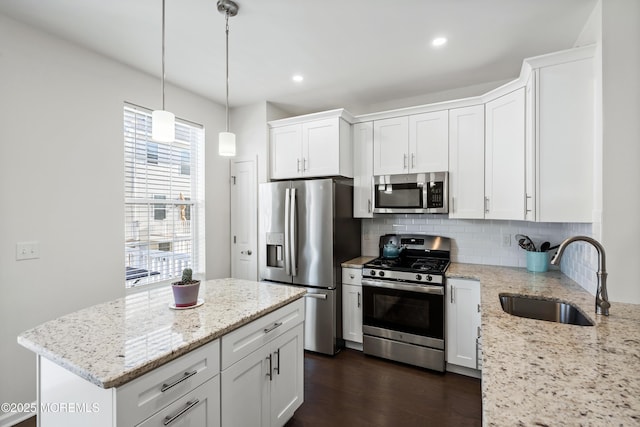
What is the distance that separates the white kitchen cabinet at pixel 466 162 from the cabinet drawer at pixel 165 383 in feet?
8.28

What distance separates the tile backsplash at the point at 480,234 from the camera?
2896 millimetres

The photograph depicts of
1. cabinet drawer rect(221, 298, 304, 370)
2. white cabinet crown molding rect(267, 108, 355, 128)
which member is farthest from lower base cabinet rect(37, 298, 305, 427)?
white cabinet crown molding rect(267, 108, 355, 128)

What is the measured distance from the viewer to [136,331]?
1382 millimetres

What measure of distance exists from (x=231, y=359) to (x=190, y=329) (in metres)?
0.26

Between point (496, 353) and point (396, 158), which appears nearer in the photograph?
point (496, 353)

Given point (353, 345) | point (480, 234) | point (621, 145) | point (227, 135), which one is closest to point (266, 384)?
point (227, 135)

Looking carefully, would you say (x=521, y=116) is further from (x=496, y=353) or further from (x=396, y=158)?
(x=496, y=353)

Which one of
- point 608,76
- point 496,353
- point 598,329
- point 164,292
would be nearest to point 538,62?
point 608,76

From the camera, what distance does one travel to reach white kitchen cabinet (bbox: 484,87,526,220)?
247 cm

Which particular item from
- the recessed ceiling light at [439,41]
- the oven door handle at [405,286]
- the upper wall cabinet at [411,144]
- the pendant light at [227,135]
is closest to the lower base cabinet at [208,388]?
the pendant light at [227,135]

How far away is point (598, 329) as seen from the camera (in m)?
1.42

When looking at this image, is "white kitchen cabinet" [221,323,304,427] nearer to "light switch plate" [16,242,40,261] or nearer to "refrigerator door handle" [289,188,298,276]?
"refrigerator door handle" [289,188,298,276]

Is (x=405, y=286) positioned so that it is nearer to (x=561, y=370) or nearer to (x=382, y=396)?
(x=382, y=396)

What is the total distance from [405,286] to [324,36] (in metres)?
2.21
